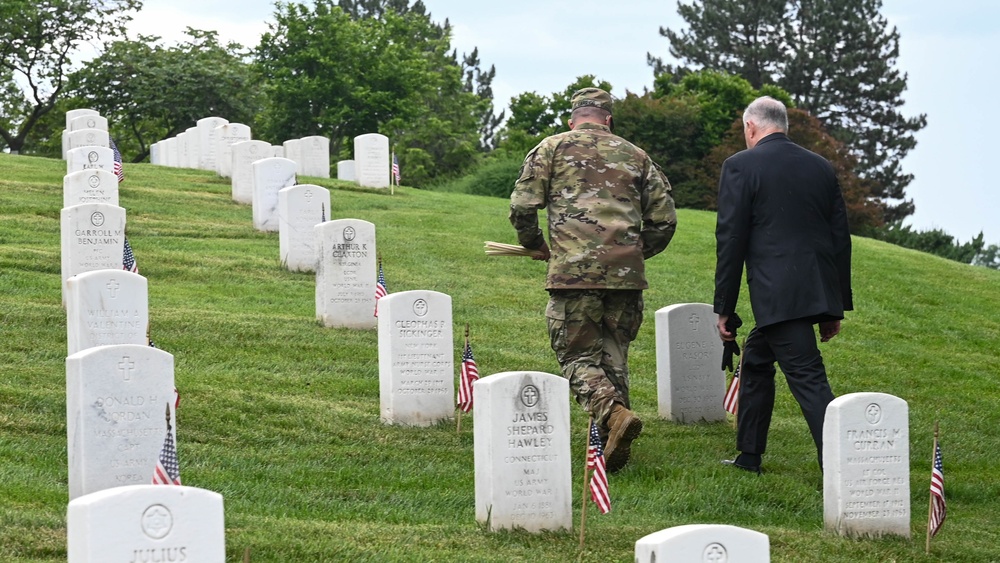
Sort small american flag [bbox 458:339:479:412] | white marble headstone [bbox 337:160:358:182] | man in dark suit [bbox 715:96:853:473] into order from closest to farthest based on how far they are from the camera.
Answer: man in dark suit [bbox 715:96:853:473] < small american flag [bbox 458:339:479:412] < white marble headstone [bbox 337:160:358:182]

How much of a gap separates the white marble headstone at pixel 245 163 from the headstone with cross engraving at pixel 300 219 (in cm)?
566

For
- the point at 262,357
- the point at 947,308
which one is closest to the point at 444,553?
the point at 262,357

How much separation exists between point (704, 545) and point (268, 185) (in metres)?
15.3

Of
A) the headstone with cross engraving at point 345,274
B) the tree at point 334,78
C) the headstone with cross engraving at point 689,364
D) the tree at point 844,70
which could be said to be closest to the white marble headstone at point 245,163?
the headstone with cross engraving at point 345,274

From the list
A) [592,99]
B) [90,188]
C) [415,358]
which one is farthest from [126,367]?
[90,188]

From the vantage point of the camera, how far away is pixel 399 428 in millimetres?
9969

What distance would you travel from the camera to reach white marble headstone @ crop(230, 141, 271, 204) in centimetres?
2255

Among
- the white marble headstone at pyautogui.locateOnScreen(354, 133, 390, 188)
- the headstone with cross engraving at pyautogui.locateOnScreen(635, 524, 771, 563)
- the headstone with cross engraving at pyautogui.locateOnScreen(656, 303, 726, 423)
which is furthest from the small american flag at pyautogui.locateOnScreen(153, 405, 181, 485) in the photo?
the white marble headstone at pyautogui.locateOnScreen(354, 133, 390, 188)

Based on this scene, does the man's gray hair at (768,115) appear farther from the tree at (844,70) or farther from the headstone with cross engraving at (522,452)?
the tree at (844,70)

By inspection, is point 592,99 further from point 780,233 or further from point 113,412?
point 113,412

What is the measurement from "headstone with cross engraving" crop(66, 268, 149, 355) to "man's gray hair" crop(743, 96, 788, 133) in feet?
15.7

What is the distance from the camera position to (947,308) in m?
18.5

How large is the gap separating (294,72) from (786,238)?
39004mm

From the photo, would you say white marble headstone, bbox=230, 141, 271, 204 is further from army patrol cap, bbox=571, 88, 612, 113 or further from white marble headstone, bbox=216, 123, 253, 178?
army patrol cap, bbox=571, 88, 612, 113
